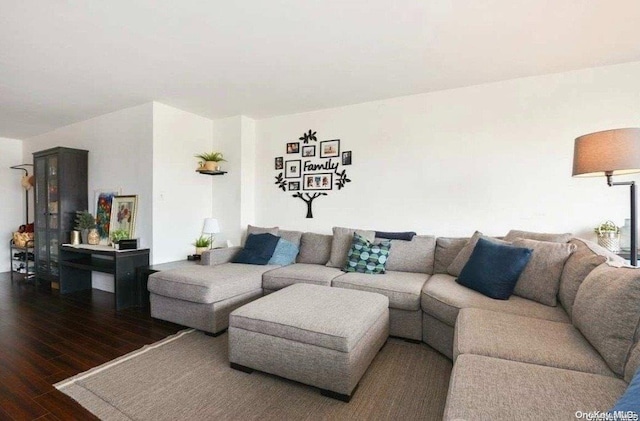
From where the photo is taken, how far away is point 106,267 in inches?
137

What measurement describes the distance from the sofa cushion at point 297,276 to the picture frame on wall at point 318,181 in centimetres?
114

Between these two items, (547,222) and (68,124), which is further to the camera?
(68,124)

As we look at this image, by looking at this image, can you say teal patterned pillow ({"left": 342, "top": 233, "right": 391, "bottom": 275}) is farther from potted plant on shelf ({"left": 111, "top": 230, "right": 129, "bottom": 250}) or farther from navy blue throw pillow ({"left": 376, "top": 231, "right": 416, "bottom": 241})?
potted plant on shelf ({"left": 111, "top": 230, "right": 129, "bottom": 250})

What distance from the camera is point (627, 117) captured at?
2637mm

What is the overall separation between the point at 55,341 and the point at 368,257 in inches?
109

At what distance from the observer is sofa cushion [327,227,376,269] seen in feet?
10.9

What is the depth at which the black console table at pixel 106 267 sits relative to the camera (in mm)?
3318

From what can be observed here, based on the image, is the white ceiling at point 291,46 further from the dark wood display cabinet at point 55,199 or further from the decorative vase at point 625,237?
the decorative vase at point 625,237

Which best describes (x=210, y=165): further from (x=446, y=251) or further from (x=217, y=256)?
(x=446, y=251)

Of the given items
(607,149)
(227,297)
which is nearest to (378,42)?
(607,149)

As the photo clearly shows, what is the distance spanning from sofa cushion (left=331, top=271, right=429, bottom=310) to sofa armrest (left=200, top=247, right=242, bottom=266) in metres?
1.37

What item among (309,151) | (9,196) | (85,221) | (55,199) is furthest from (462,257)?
(9,196)

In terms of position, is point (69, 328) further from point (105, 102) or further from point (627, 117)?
point (627, 117)

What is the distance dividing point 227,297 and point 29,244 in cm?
418
